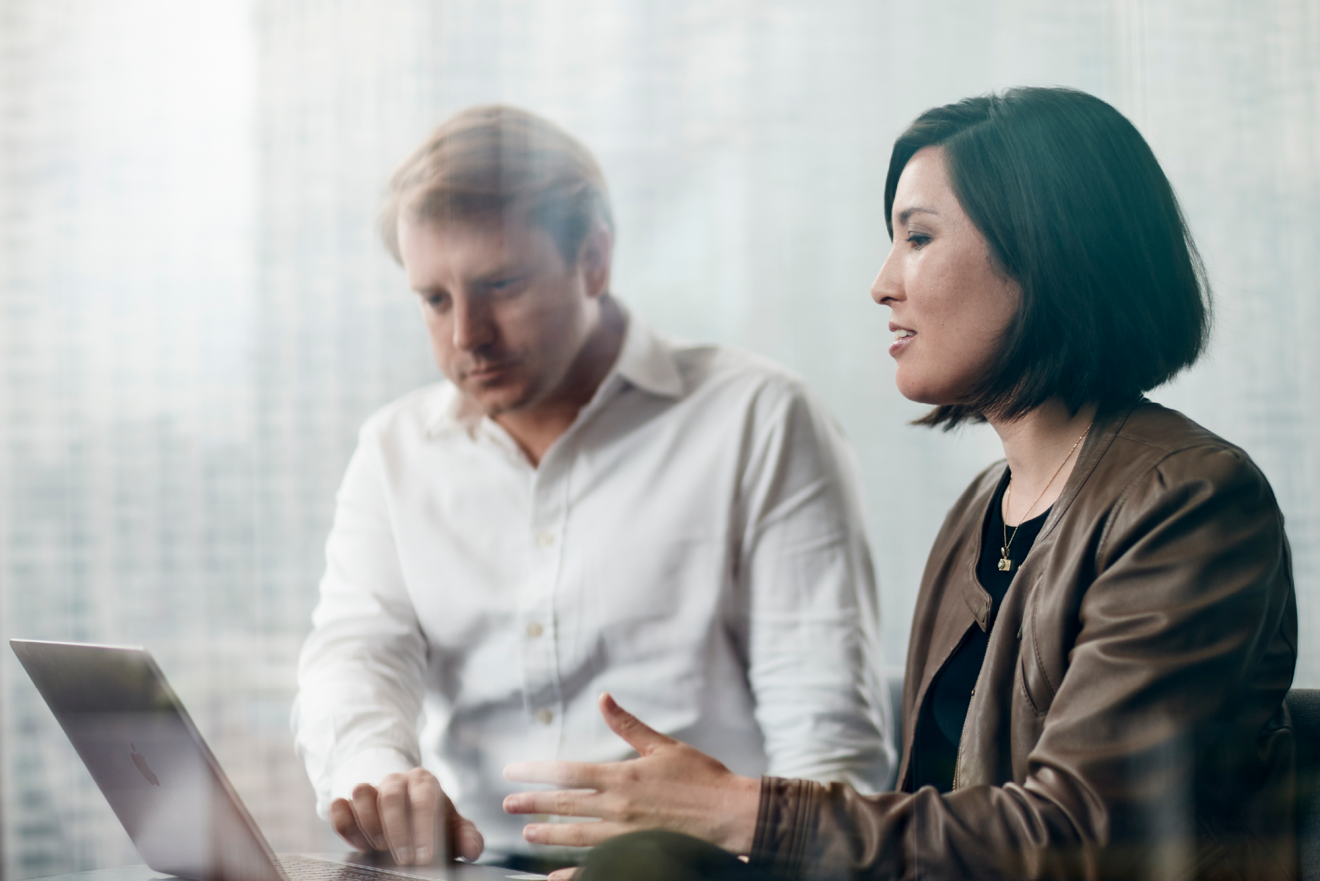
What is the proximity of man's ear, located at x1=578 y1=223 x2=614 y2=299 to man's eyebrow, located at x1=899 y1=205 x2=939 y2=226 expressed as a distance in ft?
1.52

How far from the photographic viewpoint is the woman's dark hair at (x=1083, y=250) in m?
0.71

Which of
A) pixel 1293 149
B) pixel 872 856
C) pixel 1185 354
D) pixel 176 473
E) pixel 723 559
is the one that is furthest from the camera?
pixel 176 473

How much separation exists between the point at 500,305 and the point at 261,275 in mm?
351

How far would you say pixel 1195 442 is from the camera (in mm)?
646

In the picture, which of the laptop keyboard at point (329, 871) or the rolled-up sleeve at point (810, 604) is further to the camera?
the rolled-up sleeve at point (810, 604)

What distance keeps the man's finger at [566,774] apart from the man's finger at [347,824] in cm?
22

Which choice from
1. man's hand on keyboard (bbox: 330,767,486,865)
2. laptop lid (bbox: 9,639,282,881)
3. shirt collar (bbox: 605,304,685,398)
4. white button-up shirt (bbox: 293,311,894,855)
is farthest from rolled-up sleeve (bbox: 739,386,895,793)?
laptop lid (bbox: 9,639,282,881)

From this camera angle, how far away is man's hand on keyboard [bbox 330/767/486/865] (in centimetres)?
84

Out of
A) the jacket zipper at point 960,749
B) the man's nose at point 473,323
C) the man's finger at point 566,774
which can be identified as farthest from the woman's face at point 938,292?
the man's nose at point 473,323

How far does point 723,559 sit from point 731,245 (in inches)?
13.7

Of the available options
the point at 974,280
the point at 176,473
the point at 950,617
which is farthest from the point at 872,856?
the point at 176,473

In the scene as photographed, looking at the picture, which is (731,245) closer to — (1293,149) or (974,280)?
(974,280)

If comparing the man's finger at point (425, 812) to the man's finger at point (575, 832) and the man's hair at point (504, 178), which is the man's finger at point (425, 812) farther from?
the man's hair at point (504, 178)

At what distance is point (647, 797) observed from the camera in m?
0.68
